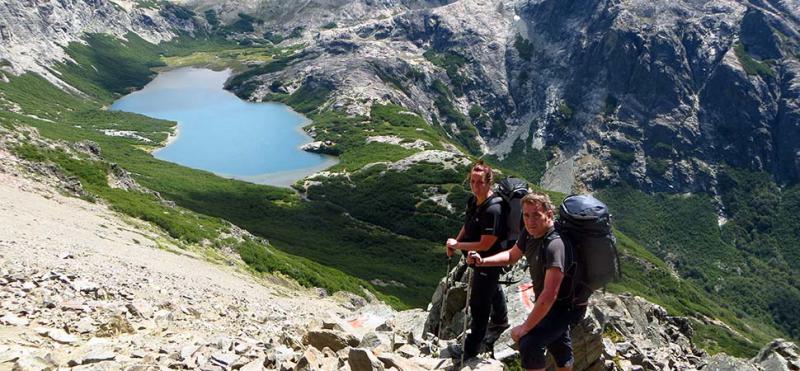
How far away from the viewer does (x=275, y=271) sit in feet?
172

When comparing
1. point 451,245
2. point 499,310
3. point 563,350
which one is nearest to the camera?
point 563,350

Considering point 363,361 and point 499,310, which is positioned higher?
point 499,310

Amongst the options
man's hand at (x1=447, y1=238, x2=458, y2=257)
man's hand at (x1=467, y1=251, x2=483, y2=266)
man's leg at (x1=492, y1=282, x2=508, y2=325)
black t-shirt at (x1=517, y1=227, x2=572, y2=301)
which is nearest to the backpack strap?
black t-shirt at (x1=517, y1=227, x2=572, y2=301)

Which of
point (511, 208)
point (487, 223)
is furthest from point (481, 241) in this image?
point (511, 208)

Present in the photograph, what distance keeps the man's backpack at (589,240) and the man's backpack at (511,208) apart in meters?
1.96

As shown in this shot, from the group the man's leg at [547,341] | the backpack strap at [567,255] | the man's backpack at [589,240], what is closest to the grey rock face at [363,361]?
the man's leg at [547,341]

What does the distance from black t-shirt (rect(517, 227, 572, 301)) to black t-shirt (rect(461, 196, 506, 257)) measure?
1062mm

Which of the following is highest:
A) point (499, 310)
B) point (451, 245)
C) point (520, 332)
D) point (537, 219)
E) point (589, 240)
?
point (537, 219)

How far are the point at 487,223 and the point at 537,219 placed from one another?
2173 mm

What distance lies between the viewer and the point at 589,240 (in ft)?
34.5

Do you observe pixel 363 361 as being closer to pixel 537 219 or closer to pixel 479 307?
pixel 479 307

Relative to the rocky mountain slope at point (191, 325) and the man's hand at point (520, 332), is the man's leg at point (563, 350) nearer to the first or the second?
the man's hand at point (520, 332)

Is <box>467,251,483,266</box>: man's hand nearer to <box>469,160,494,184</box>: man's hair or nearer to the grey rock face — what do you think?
<box>469,160,494,184</box>: man's hair

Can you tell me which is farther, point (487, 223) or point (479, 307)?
point (479, 307)
